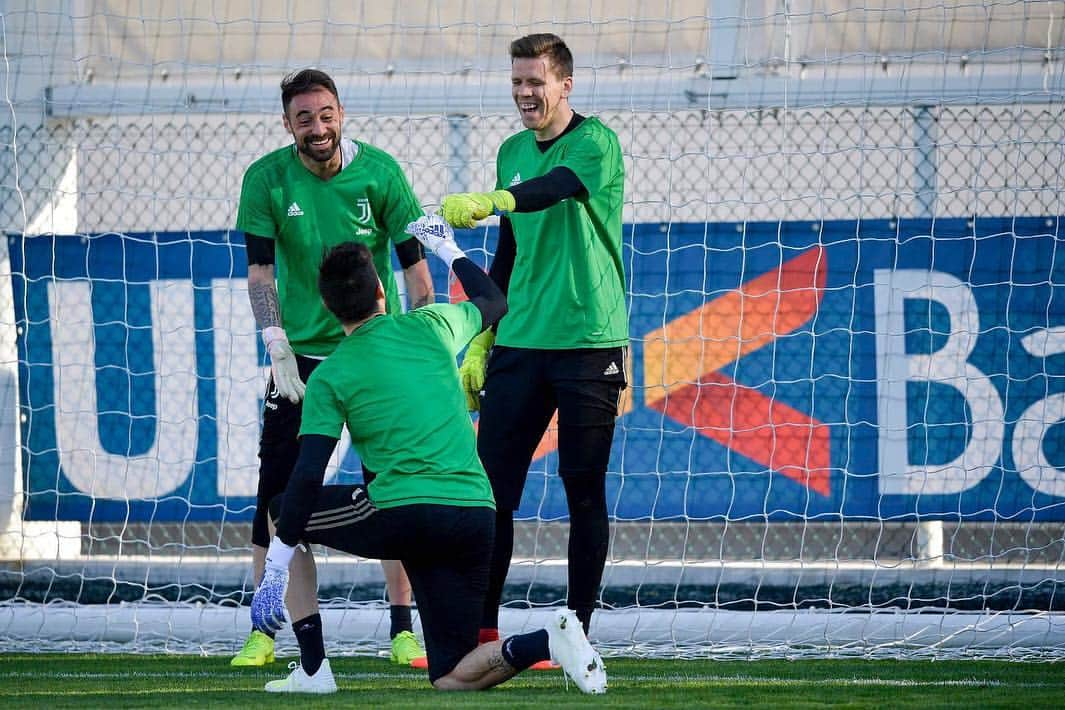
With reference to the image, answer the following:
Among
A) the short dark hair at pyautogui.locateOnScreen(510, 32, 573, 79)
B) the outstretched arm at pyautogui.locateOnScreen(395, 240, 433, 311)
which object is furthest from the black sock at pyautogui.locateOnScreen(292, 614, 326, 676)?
the short dark hair at pyautogui.locateOnScreen(510, 32, 573, 79)

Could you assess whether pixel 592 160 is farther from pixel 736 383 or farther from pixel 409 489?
pixel 736 383

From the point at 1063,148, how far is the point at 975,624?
2170 millimetres

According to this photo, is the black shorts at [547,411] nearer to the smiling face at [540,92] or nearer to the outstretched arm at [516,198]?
the outstretched arm at [516,198]

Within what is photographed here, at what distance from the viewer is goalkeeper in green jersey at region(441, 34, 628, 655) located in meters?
4.82

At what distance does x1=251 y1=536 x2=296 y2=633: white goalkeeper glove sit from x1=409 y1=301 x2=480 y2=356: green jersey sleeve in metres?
0.71

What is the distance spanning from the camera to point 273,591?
396 centimetres

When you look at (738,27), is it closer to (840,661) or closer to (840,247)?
(840,247)

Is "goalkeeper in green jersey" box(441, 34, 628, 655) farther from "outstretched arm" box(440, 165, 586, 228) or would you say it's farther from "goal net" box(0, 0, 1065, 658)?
"goal net" box(0, 0, 1065, 658)

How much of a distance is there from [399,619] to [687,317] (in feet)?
7.13

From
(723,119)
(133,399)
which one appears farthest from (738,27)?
(133,399)

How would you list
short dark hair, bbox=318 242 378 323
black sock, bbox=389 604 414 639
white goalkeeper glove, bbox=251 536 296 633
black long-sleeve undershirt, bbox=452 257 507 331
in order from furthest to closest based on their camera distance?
black sock, bbox=389 604 414 639 < black long-sleeve undershirt, bbox=452 257 507 331 < short dark hair, bbox=318 242 378 323 < white goalkeeper glove, bbox=251 536 296 633

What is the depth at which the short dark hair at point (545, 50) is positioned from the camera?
4816 millimetres

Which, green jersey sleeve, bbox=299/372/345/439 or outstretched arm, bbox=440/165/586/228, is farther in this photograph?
outstretched arm, bbox=440/165/586/228

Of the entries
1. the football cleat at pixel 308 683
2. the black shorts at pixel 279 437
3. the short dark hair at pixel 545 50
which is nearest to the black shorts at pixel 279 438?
the black shorts at pixel 279 437
